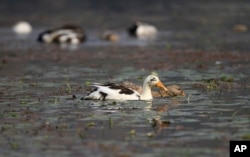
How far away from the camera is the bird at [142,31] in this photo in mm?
38856

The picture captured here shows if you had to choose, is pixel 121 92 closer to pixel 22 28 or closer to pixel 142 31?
pixel 142 31

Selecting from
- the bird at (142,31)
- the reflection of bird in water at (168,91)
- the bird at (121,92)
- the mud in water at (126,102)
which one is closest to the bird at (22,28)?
the mud in water at (126,102)

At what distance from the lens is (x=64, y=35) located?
3709 cm

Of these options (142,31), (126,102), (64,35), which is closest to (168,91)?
(126,102)

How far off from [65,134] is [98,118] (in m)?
1.59

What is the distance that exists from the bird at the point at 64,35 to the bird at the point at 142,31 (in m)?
3.18

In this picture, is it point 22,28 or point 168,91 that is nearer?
point 168,91

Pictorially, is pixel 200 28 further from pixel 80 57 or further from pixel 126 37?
pixel 80 57

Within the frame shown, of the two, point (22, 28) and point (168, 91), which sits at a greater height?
point (22, 28)

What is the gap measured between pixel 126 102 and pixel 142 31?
70.6 feet

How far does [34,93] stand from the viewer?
65.2 feet

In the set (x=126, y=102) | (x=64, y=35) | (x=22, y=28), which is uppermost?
(x=22, y=28)

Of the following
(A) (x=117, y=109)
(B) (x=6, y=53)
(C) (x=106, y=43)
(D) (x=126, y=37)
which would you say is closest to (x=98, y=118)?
(A) (x=117, y=109)

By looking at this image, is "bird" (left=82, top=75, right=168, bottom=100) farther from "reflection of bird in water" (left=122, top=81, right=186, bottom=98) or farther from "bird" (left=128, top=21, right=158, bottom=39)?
"bird" (left=128, top=21, right=158, bottom=39)
